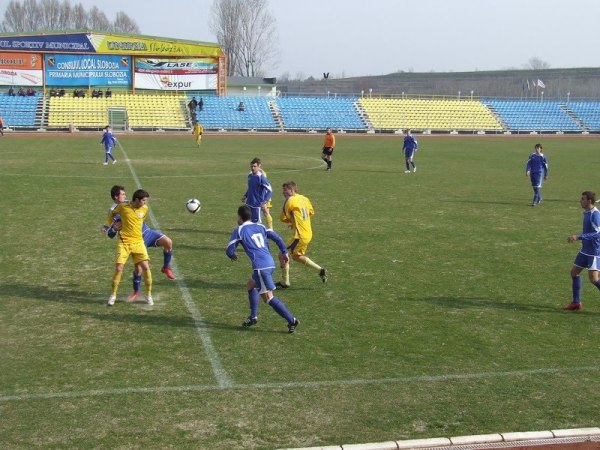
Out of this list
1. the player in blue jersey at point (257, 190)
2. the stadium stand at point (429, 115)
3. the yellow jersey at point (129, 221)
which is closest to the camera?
the yellow jersey at point (129, 221)

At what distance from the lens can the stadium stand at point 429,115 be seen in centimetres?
6812

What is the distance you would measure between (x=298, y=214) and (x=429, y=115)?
61.2 m

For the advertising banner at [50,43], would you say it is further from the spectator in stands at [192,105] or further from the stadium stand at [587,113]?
the stadium stand at [587,113]

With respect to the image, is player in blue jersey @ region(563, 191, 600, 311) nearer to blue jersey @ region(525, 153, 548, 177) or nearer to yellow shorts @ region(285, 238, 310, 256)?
yellow shorts @ region(285, 238, 310, 256)

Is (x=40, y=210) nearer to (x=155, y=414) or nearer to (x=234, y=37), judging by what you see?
(x=155, y=414)

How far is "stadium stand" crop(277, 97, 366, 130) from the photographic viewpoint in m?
65.9

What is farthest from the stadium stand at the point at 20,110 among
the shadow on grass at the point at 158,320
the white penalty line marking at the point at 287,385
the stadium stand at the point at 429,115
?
the white penalty line marking at the point at 287,385

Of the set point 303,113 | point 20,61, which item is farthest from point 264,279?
point 303,113

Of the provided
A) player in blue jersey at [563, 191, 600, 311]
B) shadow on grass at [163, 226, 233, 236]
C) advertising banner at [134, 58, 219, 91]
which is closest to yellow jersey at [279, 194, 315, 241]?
player in blue jersey at [563, 191, 600, 311]

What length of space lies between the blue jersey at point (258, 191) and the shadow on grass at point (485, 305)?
4.65 m

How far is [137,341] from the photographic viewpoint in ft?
30.0

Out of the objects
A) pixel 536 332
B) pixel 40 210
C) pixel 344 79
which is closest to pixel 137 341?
pixel 536 332

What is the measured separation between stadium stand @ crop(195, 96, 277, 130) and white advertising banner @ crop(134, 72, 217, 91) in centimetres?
117

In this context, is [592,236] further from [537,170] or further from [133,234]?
[537,170]
